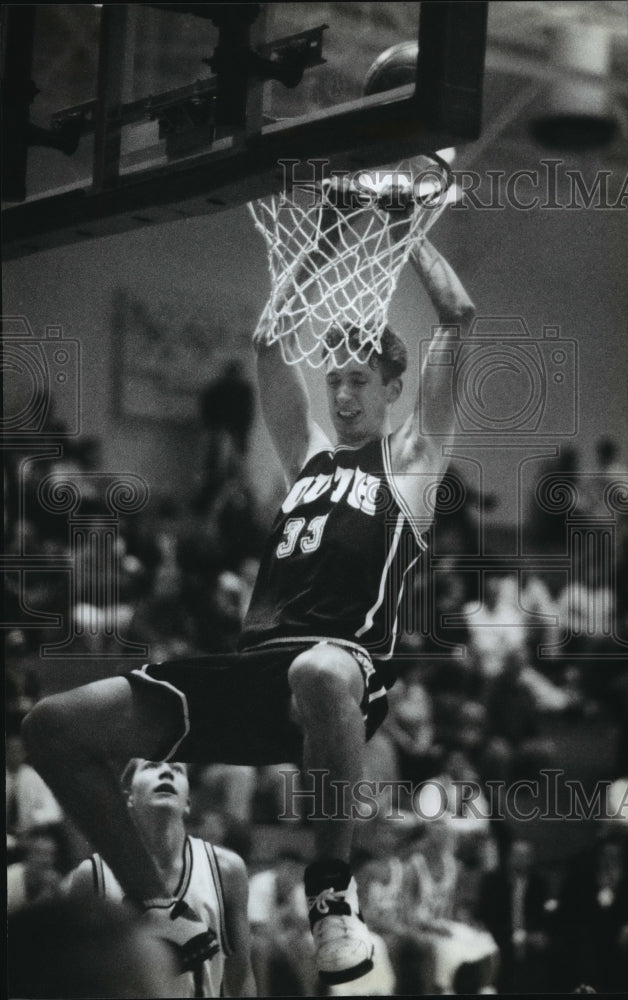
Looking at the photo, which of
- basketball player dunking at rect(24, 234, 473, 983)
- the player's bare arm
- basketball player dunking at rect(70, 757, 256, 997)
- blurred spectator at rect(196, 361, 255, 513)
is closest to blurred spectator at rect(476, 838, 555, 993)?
basketball player dunking at rect(24, 234, 473, 983)

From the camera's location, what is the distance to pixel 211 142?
390 centimetres

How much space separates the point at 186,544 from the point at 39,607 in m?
0.49

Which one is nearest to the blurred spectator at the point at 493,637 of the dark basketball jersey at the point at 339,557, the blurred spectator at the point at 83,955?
the dark basketball jersey at the point at 339,557

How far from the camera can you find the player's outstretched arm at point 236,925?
4.25m

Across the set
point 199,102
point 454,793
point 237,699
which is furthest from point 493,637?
point 199,102

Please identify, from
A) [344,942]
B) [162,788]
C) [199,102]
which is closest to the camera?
[199,102]

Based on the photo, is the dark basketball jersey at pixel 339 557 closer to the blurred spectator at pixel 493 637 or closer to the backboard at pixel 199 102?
the blurred spectator at pixel 493 637

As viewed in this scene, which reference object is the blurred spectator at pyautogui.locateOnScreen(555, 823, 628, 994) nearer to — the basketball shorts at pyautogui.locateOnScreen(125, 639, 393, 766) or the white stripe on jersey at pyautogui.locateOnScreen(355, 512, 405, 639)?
the basketball shorts at pyautogui.locateOnScreen(125, 639, 393, 766)

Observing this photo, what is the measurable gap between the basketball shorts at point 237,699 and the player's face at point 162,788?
4 centimetres

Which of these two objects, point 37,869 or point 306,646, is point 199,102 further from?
point 37,869

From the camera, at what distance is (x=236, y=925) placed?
4266mm

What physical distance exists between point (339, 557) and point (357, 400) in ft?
1.57

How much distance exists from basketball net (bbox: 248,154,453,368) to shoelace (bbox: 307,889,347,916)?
157 cm

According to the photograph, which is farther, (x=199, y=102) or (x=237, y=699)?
(x=237, y=699)
